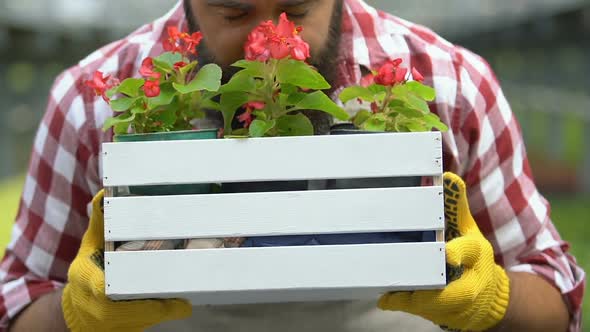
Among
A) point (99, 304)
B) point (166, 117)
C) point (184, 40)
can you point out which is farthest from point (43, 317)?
point (184, 40)

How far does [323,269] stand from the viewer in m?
1.99

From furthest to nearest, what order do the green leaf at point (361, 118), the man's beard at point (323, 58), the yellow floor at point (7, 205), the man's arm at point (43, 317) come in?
1. the yellow floor at point (7, 205)
2. the man's arm at point (43, 317)
3. the man's beard at point (323, 58)
4. the green leaf at point (361, 118)

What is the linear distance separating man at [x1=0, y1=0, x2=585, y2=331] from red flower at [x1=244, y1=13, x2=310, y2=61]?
29 cm

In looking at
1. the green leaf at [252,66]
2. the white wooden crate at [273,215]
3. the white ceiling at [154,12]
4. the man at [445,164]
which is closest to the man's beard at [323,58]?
the man at [445,164]

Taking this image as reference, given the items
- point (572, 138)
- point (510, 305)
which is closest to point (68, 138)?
point (510, 305)

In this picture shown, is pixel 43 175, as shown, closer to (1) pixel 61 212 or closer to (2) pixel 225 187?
(1) pixel 61 212

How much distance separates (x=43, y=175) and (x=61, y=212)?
0.10m

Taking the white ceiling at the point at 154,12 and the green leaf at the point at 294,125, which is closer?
the green leaf at the point at 294,125

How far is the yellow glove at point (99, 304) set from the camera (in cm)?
209

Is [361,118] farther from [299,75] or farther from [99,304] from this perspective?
[99,304]

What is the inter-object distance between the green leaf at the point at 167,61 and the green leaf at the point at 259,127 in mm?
201

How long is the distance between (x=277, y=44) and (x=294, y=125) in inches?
7.1

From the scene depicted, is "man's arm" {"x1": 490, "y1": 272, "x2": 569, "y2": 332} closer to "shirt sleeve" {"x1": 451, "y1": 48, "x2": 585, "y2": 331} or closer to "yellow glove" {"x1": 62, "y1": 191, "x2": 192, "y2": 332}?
"shirt sleeve" {"x1": 451, "y1": 48, "x2": 585, "y2": 331}

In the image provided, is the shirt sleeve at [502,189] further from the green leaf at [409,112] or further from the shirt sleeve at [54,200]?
the shirt sleeve at [54,200]
